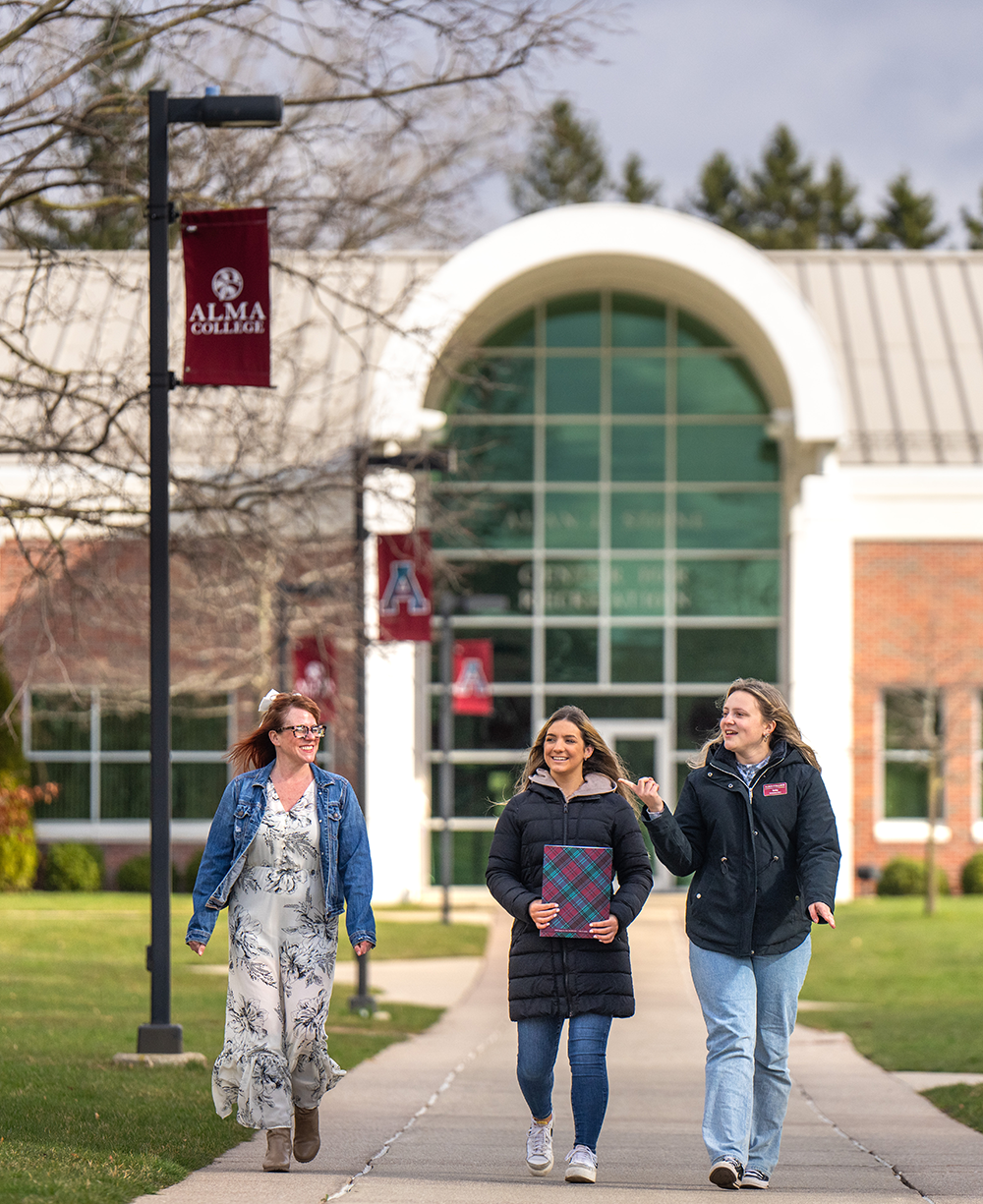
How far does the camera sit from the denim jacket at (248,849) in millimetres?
6117

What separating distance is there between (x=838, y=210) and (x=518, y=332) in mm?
37358

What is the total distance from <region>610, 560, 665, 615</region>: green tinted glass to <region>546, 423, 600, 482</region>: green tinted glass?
58.0 inches

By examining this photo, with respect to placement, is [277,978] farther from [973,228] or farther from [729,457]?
[973,228]

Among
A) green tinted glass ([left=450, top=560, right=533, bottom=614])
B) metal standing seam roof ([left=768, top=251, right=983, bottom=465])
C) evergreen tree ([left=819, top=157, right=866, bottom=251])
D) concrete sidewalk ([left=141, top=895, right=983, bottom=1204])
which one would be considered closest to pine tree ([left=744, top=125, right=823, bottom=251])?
evergreen tree ([left=819, top=157, right=866, bottom=251])

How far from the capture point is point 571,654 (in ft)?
82.2

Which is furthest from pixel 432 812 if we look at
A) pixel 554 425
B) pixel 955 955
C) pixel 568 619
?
pixel 955 955

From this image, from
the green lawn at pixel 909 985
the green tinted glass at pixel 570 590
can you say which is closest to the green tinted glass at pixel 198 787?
the green tinted glass at pixel 570 590

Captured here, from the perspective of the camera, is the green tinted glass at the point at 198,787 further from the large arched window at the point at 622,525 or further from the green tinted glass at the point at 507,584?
the green tinted glass at the point at 507,584

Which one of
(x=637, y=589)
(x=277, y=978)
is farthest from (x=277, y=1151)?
(x=637, y=589)

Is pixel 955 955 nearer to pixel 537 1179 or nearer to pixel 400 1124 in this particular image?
pixel 400 1124

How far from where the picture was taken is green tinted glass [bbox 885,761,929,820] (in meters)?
24.7

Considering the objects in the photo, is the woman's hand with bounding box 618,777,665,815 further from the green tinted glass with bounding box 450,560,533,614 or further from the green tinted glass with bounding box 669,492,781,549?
the green tinted glass with bounding box 669,492,781,549

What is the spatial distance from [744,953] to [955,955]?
1246cm

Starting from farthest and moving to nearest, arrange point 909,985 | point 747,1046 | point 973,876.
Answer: point 973,876, point 909,985, point 747,1046
